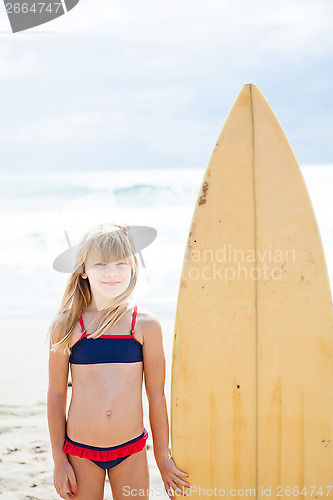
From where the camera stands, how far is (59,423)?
1890 millimetres

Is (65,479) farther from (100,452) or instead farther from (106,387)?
(106,387)

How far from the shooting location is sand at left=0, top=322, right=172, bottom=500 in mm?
2635

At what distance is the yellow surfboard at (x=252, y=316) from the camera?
209 cm

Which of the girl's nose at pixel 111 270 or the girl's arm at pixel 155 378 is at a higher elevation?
the girl's nose at pixel 111 270

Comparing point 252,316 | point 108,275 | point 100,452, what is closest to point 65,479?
point 100,452

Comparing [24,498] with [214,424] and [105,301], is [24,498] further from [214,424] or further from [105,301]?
[105,301]

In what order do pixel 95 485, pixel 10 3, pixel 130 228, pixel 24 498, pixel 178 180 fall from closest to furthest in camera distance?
pixel 95 485
pixel 130 228
pixel 24 498
pixel 10 3
pixel 178 180

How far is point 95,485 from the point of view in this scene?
1888 mm

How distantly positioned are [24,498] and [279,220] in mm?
1736

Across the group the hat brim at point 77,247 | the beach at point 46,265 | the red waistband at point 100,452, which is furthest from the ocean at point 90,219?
the red waistband at point 100,452

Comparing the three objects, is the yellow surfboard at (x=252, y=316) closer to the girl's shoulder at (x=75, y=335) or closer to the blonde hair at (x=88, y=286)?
the blonde hair at (x=88, y=286)

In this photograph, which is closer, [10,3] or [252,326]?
[252,326]

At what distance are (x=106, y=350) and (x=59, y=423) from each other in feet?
1.01

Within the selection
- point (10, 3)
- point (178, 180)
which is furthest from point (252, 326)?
point (178, 180)
